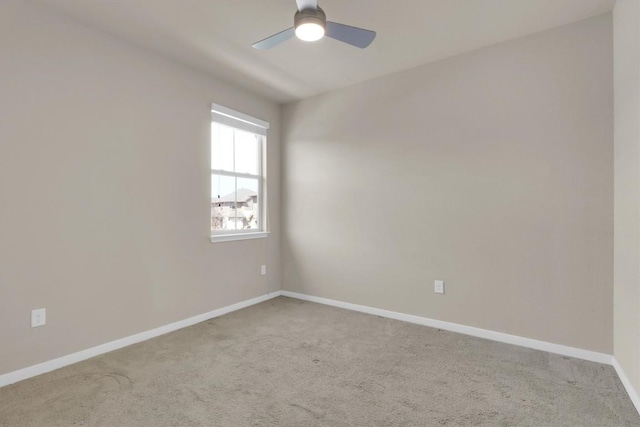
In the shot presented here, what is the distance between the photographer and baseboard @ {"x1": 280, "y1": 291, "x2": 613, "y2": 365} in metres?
2.47

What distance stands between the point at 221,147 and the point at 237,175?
37 centimetres

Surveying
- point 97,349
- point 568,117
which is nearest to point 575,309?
point 568,117

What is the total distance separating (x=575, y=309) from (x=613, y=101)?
156 centimetres

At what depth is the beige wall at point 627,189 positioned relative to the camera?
1917 mm

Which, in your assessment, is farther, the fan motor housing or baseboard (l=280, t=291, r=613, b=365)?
baseboard (l=280, t=291, r=613, b=365)

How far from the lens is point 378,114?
3555mm

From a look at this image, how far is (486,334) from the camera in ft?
9.55

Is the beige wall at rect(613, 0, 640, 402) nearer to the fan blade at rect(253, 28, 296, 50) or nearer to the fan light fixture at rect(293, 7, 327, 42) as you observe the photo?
the fan light fixture at rect(293, 7, 327, 42)

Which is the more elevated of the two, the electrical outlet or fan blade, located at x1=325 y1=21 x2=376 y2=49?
fan blade, located at x1=325 y1=21 x2=376 y2=49

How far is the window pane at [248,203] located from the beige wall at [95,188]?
1.79 feet

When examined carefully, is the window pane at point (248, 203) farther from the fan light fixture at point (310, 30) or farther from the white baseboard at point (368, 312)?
the fan light fixture at point (310, 30)

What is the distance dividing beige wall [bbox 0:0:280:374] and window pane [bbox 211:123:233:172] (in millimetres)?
161

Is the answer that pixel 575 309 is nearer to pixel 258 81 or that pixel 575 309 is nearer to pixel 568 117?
pixel 568 117

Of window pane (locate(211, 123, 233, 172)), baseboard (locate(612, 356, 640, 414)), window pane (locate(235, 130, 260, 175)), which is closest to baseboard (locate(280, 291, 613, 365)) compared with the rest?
baseboard (locate(612, 356, 640, 414))
